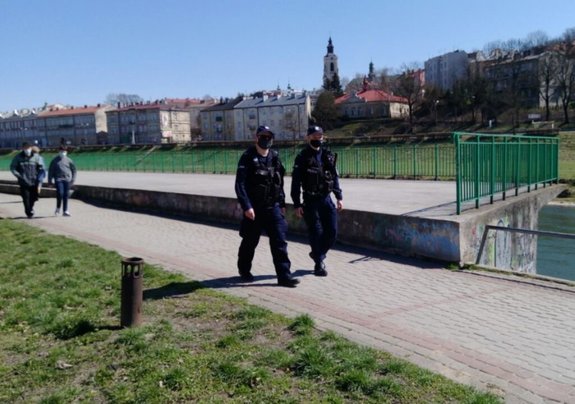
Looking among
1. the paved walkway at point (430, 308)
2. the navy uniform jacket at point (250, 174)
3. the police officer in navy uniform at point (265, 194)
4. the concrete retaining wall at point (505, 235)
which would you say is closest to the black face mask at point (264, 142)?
the police officer in navy uniform at point (265, 194)

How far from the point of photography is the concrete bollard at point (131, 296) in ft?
18.1

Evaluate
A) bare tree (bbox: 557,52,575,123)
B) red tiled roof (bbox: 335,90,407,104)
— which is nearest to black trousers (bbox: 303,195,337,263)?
bare tree (bbox: 557,52,575,123)

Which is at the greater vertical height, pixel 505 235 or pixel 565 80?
pixel 565 80

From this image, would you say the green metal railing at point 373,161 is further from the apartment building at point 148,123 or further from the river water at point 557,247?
the apartment building at point 148,123

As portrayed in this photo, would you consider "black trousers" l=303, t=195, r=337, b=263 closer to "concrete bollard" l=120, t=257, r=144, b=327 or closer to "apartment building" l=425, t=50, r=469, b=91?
"concrete bollard" l=120, t=257, r=144, b=327

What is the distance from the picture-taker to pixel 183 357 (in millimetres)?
4668

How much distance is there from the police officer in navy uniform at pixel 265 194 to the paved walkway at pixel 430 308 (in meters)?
0.46

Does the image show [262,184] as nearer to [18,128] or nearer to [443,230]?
[443,230]

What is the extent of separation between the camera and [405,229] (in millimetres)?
8984

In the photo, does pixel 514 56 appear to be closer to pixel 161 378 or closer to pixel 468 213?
pixel 468 213

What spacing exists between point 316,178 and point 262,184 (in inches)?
31.6

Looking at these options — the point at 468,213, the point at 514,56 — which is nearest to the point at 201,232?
the point at 468,213

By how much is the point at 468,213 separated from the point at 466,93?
84.5 metres

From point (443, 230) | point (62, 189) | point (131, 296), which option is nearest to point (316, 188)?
point (443, 230)
